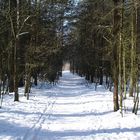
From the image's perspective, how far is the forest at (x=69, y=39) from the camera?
17.2m

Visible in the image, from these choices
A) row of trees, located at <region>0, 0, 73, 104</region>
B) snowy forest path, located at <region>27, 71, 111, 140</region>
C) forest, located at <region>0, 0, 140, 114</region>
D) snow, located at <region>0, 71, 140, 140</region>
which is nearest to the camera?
snow, located at <region>0, 71, 140, 140</region>

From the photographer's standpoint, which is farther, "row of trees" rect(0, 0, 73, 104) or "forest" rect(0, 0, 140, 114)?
"row of trees" rect(0, 0, 73, 104)

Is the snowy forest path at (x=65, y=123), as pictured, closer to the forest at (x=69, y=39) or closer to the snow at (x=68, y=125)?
the snow at (x=68, y=125)

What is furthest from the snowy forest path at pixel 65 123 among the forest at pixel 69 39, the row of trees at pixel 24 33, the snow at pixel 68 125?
the row of trees at pixel 24 33

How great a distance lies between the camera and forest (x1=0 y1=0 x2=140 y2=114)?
56.6 feet

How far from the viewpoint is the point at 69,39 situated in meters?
51.4

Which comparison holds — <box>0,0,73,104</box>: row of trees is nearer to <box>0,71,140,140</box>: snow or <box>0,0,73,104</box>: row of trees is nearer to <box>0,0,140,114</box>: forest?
<box>0,0,140,114</box>: forest

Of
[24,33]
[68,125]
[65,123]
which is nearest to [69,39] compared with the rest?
[24,33]

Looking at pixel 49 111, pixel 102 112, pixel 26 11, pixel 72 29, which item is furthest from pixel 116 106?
pixel 72 29

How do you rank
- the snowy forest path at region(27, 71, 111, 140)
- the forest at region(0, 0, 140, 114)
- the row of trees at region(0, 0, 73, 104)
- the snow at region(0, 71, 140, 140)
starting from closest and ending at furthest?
1. the snow at region(0, 71, 140, 140)
2. the snowy forest path at region(27, 71, 111, 140)
3. the forest at region(0, 0, 140, 114)
4. the row of trees at region(0, 0, 73, 104)

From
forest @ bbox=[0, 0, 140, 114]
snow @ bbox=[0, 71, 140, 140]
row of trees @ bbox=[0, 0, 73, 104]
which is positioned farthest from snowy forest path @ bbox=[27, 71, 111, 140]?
row of trees @ bbox=[0, 0, 73, 104]

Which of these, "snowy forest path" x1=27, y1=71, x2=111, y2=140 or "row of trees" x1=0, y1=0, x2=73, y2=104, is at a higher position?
"row of trees" x1=0, y1=0, x2=73, y2=104

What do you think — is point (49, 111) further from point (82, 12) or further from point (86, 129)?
point (82, 12)

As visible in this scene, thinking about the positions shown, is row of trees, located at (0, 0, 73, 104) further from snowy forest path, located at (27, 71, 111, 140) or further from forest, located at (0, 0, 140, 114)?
snowy forest path, located at (27, 71, 111, 140)
